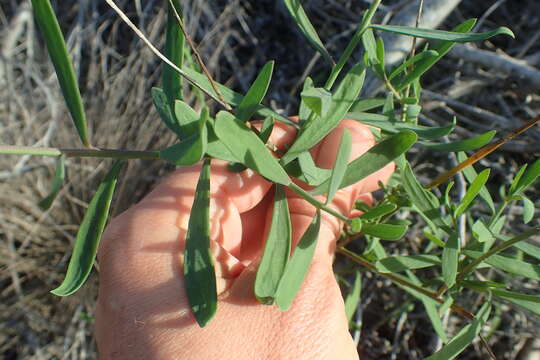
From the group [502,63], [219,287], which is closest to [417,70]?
[219,287]

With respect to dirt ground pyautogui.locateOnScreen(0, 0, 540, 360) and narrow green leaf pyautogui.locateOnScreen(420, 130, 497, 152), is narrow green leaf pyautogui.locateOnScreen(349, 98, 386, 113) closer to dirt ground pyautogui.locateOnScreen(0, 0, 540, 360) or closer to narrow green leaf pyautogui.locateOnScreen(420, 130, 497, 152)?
narrow green leaf pyautogui.locateOnScreen(420, 130, 497, 152)

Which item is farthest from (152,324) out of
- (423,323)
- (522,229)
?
(522,229)

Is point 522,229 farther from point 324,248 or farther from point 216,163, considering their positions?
point 216,163

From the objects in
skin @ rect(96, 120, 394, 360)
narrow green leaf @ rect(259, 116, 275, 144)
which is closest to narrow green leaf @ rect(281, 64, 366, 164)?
narrow green leaf @ rect(259, 116, 275, 144)

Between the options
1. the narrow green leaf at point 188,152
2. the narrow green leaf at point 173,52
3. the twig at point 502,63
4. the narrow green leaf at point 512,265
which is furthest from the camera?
the twig at point 502,63

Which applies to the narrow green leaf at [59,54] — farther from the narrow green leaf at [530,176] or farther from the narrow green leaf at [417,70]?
the narrow green leaf at [530,176]

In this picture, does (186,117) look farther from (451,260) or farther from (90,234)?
(451,260)

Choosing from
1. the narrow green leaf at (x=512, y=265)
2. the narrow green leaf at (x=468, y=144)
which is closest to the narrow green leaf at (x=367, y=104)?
the narrow green leaf at (x=468, y=144)
